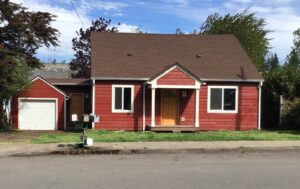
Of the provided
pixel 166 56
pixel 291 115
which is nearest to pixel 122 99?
pixel 166 56

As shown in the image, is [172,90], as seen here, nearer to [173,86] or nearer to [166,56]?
[173,86]

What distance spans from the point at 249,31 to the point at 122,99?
28.3m

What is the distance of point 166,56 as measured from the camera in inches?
1171

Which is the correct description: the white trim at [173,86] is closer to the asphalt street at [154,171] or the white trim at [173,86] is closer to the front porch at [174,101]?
the front porch at [174,101]

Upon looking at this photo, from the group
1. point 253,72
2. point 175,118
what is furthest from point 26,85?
point 253,72

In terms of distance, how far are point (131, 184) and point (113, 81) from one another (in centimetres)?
1748

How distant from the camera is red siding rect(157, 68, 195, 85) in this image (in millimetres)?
26616

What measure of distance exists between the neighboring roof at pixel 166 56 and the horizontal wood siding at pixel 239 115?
68 centimetres

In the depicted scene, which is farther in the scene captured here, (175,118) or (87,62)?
(87,62)

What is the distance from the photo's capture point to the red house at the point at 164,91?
1067 inches

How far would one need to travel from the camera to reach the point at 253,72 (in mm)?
28656

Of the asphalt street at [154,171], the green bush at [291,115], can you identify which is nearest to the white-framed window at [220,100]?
the green bush at [291,115]

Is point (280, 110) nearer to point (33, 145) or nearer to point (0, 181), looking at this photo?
point (33, 145)

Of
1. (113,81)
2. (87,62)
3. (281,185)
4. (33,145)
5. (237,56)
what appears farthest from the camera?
(87,62)
